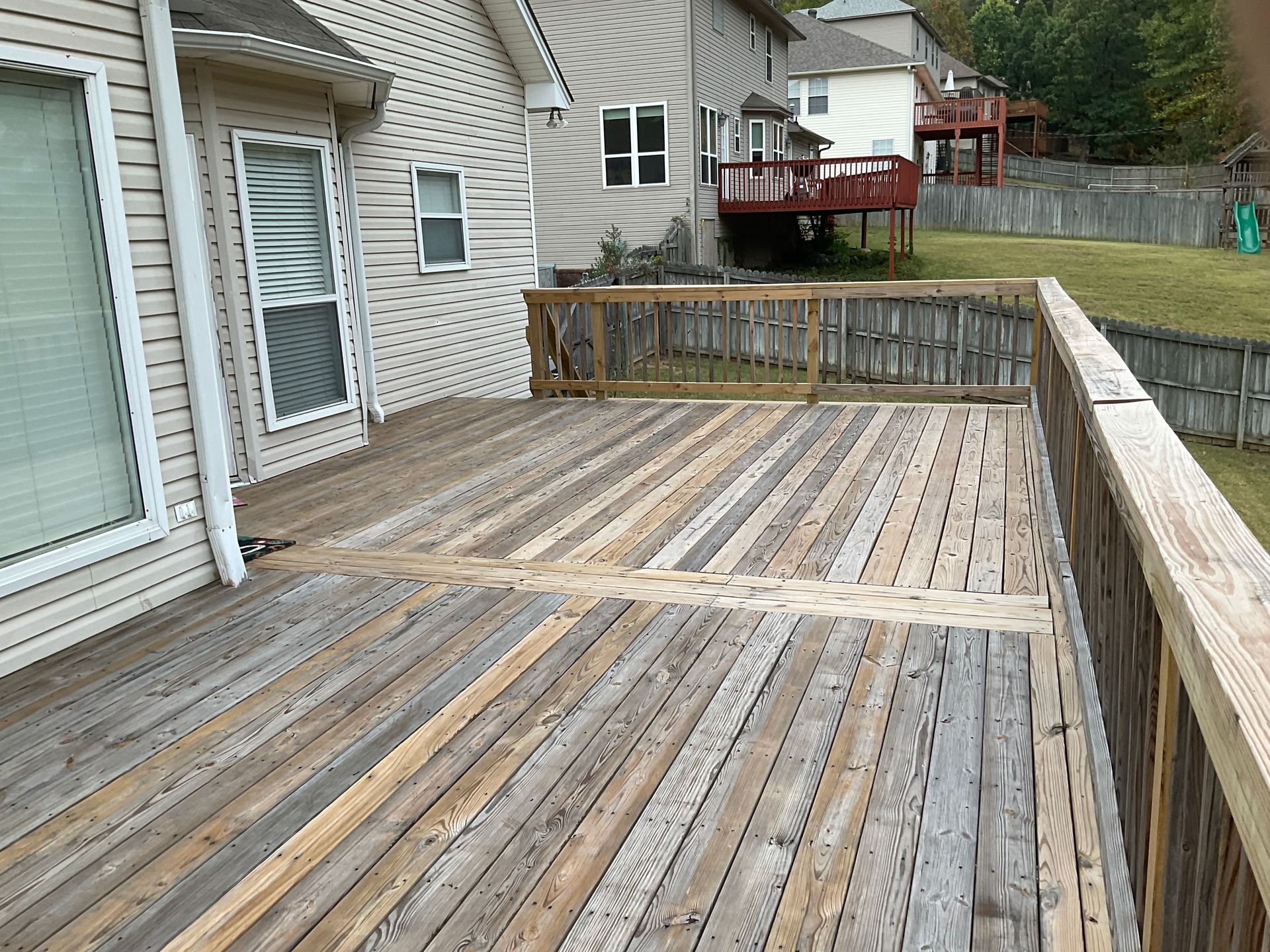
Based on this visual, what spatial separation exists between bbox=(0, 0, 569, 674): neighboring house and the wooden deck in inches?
18.3

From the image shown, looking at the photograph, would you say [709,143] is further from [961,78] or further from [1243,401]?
[961,78]

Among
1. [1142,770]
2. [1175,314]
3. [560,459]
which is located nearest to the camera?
[1142,770]

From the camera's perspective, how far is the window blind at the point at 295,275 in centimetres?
628

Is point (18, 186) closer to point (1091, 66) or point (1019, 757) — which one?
point (1019, 757)

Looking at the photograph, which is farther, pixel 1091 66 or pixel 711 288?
pixel 1091 66

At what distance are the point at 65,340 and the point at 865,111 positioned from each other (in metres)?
33.6

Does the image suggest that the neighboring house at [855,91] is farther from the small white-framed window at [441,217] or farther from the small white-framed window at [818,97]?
the small white-framed window at [441,217]

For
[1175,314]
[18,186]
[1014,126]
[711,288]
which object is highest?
[1014,126]

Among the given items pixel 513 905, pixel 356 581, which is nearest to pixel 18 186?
pixel 356 581

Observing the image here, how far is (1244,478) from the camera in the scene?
1075cm

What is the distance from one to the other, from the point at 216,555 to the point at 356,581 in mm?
598

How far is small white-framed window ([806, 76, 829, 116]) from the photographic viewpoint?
113ft

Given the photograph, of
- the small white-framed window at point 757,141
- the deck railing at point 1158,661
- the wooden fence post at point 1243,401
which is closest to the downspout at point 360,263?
the deck railing at point 1158,661

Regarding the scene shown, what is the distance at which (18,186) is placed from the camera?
3531mm
